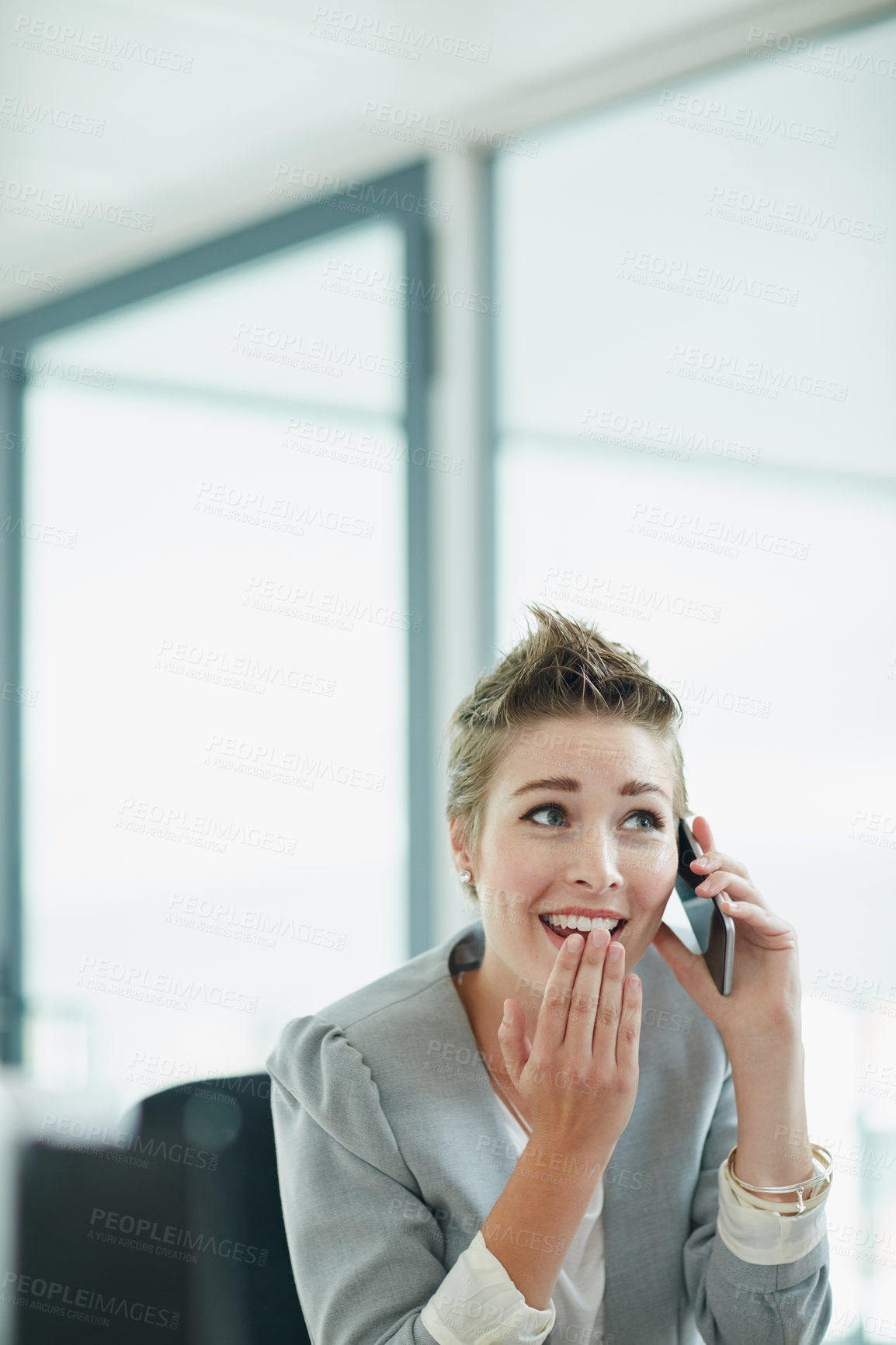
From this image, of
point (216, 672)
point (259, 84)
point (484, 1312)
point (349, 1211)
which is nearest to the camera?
point (484, 1312)

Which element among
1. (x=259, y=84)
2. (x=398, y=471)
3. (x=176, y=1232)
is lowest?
(x=176, y=1232)

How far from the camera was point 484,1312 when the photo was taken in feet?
3.49

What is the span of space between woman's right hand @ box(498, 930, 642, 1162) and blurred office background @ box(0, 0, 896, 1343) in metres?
0.81

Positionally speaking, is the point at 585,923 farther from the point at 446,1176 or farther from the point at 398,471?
the point at 398,471

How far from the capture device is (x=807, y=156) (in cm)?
199

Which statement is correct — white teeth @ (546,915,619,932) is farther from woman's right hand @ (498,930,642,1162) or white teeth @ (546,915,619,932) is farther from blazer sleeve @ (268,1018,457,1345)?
blazer sleeve @ (268,1018,457,1345)

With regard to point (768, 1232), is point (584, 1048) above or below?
above

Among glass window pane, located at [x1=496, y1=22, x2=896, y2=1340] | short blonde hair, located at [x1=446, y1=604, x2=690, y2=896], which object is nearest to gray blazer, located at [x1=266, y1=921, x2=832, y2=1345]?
short blonde hair, located at [x1=446, y1=604, x2=690, y2=896]

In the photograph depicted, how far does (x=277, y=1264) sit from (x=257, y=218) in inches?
93.5

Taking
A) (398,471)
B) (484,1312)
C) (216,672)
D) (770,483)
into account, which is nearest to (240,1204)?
(484,1312)

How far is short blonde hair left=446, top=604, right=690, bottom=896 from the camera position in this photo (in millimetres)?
1309

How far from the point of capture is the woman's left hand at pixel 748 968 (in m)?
1.25

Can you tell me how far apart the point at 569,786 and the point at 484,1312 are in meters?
0.52

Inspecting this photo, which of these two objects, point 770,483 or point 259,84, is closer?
point 770,483
